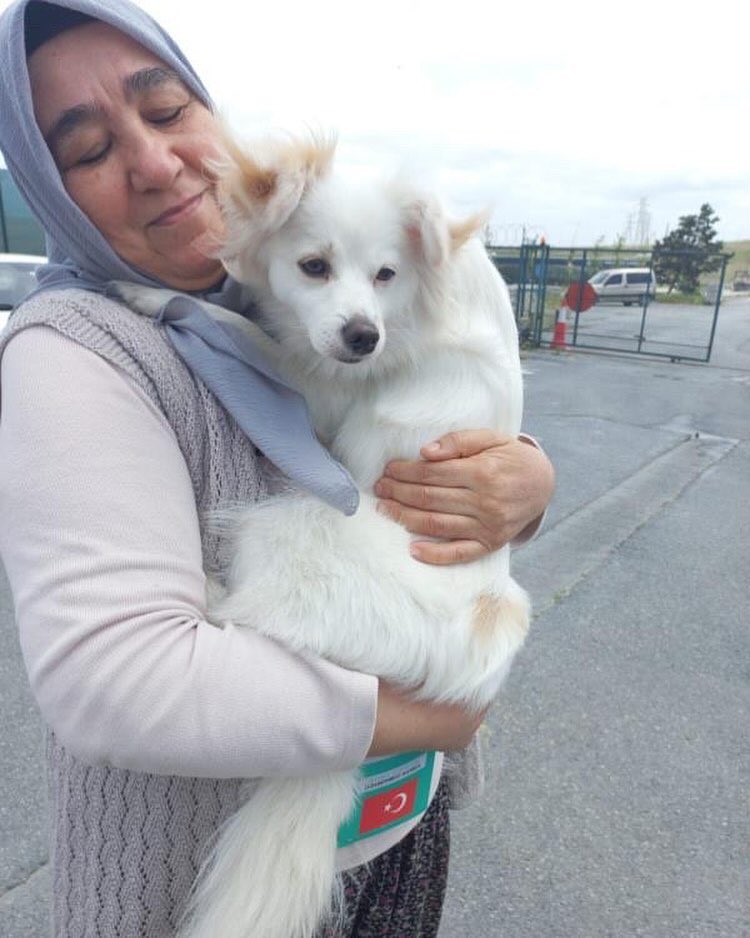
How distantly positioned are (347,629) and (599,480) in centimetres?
511

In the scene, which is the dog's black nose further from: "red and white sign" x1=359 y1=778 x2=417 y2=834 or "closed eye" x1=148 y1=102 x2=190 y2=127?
"red and white sign" x1=359 y1=778 x2=417 y2=834

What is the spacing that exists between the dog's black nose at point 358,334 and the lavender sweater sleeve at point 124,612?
1.75ft

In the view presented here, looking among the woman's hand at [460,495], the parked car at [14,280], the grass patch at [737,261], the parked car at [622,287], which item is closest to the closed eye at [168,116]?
the woman's hand at [460,495]

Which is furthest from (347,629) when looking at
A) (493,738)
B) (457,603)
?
(493,738)

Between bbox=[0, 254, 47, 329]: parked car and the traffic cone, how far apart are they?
9.26 metres

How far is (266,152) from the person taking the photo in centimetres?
132

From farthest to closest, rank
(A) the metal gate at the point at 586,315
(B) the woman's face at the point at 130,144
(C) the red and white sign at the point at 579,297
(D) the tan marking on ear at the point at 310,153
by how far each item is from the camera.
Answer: (C) the red and white sign at the point at 579,297, (A) the metal gate at the point at 586,315, (D) the tan marking on ear at the point at 310,153, (B) the woman's face at the point at 130,144

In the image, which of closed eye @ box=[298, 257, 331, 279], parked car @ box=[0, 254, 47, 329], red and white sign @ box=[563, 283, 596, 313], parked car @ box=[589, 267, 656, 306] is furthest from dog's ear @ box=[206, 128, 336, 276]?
parked car @ box=[589, 267, 656, 306]

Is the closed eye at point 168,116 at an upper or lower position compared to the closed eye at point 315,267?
upper

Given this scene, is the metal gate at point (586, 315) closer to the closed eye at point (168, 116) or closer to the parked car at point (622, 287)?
the parked car at point (622, 287)

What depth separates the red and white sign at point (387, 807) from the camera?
44.9 inches

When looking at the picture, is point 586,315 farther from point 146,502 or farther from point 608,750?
point 146,502

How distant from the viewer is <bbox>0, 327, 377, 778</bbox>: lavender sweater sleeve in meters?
0.78

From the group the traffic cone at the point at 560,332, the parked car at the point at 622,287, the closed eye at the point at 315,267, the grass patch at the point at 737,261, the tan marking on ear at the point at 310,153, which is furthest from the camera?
the grass patch at the point at 737,261
